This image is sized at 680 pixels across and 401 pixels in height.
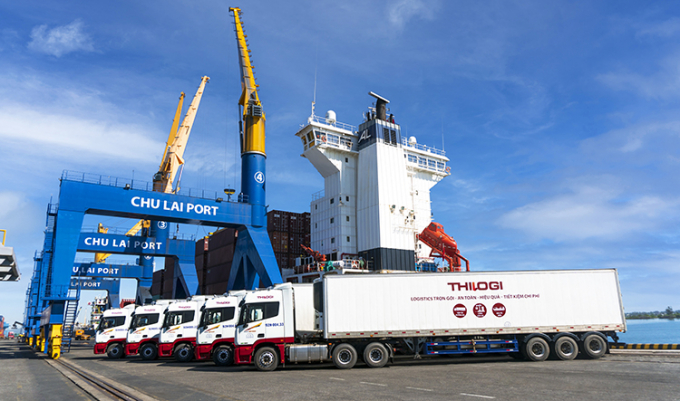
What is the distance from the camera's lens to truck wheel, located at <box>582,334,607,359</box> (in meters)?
16.5

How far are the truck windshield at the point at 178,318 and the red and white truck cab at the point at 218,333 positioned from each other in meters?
3.28

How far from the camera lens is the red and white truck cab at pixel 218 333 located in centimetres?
1841

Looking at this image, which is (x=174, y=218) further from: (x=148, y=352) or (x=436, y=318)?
(x=436, y=318)

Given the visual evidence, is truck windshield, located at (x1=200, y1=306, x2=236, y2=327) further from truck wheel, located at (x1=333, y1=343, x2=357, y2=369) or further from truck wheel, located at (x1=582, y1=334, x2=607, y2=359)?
truck wheel, located at (x1=582, y1=334, x2=607, y2=359)

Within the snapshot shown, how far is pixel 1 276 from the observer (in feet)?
92.0

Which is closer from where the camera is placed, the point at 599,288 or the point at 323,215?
the point at 599,288

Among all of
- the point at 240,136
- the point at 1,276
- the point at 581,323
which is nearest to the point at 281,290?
the point at 581,323

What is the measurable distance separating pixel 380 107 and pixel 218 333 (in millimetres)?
30603

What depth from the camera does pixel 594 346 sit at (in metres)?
16.7

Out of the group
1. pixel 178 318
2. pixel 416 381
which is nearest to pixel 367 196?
pixel 178 318

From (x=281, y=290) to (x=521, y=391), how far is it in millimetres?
9545

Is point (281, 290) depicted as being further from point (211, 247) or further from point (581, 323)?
point (211, 247)

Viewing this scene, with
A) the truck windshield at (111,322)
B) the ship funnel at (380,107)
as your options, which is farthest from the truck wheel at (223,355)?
the ship funnel at (380,107)

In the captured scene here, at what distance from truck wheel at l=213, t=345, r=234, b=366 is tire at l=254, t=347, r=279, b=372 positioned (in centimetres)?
286
